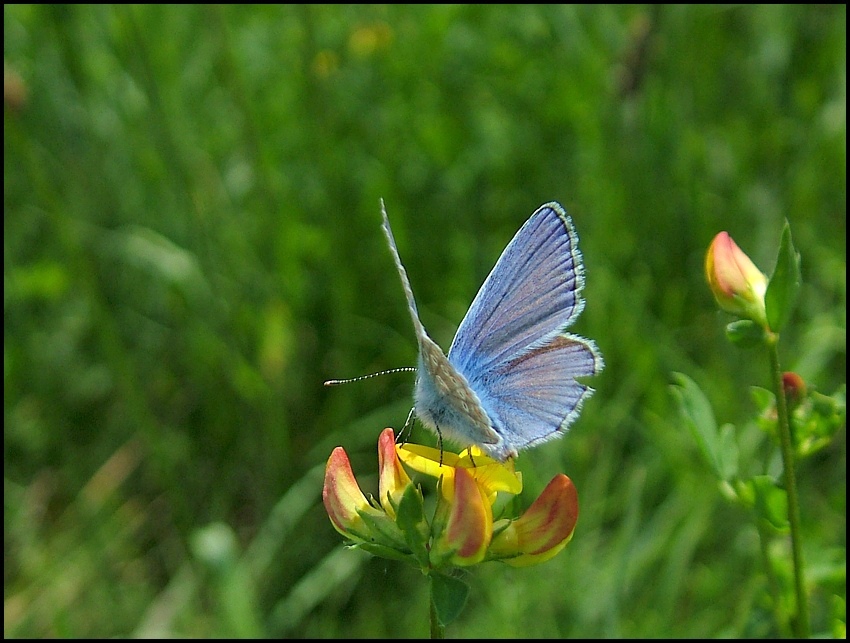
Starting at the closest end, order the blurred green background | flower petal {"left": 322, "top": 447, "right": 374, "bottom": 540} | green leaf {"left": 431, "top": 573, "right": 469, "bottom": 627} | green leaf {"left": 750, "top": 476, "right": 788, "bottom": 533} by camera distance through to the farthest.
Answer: green leaf {"left": 431, "top": 573, "right": 469, "bottom": 627}, flower petal {"left": 322, "top": 447, "right": 374, "bottom": 540}, green leaf {"left": 750, "top": 476, "right": 788, "bottom": 533}, the blurred green background

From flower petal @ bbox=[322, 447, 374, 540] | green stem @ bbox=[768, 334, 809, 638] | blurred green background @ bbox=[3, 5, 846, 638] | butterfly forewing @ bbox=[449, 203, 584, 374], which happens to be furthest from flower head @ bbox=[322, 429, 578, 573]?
blurred green background @ bbox=[3, 5, 846, 638]

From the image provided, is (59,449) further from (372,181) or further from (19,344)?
(372,181)

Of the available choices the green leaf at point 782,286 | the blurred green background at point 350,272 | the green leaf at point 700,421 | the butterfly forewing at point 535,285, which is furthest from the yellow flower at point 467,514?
the blurred green background at point 350,272

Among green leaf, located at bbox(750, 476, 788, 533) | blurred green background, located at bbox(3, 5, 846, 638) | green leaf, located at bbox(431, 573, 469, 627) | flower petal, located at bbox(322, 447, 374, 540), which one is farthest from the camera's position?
blurred green background, located at bbox(3, 5, 846, 638)

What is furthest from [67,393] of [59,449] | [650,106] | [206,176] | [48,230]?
[650,106]

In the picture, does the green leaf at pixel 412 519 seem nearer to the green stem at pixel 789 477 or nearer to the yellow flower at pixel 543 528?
the yellow flower at pixel 543 528

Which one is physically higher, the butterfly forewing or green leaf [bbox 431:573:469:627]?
the butterfly forewing

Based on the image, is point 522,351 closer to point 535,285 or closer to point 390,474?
point 535,285

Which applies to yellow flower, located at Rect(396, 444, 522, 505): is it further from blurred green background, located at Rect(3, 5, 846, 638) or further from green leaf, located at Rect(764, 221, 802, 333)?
blurred green background, located at Rect(3, 5, 846, 638)
